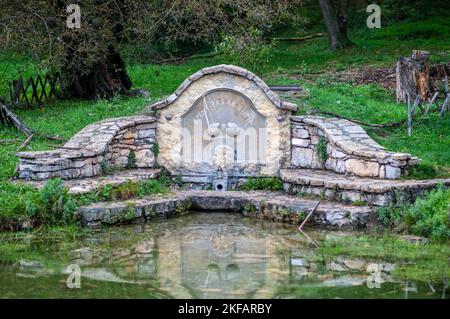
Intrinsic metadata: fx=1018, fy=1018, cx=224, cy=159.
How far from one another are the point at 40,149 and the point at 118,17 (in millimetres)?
4558

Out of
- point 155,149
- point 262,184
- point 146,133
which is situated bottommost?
point 262,184

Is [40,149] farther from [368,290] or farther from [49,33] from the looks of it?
[368,290]

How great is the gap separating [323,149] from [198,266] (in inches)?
175

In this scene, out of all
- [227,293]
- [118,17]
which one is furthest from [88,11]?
[227,293]

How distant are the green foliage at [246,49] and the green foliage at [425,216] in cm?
636

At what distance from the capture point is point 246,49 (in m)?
19.1

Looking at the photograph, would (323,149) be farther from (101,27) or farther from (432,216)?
(101,27)

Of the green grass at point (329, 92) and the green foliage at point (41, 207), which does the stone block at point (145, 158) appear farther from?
the green foliage at point (41, 207)

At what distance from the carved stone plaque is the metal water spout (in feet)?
0.31

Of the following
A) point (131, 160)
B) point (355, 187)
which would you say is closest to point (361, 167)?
point (355, 187)

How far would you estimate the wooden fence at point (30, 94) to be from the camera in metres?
19.8

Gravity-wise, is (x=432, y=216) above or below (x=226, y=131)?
below

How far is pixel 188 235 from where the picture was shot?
1351 cm

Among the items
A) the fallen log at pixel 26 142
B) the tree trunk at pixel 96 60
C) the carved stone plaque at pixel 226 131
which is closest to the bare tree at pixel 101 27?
the tree trunk at pixel 96 60
